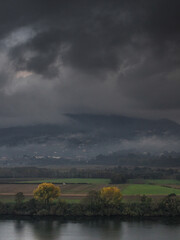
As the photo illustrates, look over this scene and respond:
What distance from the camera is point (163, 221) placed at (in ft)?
195

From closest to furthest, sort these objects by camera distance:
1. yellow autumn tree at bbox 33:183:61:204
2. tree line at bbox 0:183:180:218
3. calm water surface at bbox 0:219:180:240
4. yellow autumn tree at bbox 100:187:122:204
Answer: calm water surface at bbox 0:219:180:240
tree line at bbox 0:183:180:218
yellow autumn tree at bbox 100:187:122:204
yellow autumn tree at bbox 33:183:61:204

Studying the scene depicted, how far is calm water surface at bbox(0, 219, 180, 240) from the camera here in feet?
169

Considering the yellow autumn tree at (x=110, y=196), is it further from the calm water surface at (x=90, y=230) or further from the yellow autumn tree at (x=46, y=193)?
the yellow autumn tree at (x=46, y=193)

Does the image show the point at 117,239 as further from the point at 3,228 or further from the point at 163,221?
the point at 3,228

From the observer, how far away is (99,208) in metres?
65.2

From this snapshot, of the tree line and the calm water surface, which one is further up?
the tree line

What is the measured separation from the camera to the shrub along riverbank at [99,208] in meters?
64.0

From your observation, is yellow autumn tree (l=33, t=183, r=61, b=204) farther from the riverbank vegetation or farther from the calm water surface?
the calm water surface

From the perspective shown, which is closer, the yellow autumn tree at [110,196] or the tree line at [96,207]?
the tree line at [96,207]

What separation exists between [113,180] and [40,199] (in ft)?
145

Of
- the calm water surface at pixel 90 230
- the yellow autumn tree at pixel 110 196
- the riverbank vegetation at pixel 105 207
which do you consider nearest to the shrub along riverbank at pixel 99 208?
the riverbank vegetation at pixel 105 207

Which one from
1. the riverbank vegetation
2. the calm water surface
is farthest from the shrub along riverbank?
the calm water surface

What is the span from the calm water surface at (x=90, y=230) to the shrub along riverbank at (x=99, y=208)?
360 centimetres

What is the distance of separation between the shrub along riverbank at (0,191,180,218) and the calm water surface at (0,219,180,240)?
11.8 feet
